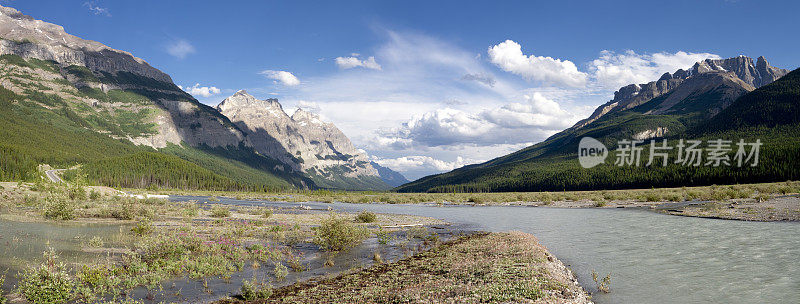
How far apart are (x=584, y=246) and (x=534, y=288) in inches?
672

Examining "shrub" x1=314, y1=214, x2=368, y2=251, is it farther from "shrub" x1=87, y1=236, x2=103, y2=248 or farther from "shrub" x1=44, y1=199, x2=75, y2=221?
"shrub" x1=44, y1=199, x2=75, y2=221

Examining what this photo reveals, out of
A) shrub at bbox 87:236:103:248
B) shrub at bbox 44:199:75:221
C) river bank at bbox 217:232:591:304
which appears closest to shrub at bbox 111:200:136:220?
shrub at bbox 44:199:75:221

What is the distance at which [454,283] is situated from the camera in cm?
1542

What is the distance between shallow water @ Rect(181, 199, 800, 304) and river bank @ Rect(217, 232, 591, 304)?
2.10 meters

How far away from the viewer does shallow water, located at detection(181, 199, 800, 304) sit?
47.4 ft

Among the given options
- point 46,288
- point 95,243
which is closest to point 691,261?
point 46,288

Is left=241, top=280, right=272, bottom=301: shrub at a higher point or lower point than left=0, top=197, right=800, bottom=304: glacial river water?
lower

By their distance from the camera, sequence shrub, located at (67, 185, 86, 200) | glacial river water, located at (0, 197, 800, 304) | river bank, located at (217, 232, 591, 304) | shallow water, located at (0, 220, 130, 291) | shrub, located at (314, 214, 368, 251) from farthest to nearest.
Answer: shrub, located at (67, 185, 86, 200), shrub, located at (314, 214, 368, 251), shallow water, located at (0, 220, 130, 291), glacial river water, located at (0, 197, 800, 304), river bank, located at (217, 232, 591, 304)

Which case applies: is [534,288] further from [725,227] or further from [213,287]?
[725,227]

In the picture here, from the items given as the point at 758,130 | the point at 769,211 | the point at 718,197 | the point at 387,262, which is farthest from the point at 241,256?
the point at 758,130

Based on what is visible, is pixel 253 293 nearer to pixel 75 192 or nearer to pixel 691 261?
pixel 691 261

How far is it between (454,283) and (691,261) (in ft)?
49.1

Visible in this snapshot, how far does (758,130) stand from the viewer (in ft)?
559

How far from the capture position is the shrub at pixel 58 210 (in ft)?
122
